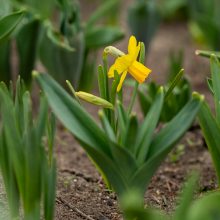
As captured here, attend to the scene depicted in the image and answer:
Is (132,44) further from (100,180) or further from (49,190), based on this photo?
(100,180)

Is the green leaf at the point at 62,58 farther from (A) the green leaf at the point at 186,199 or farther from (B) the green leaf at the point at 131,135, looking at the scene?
(A) the green leaf at the point at 186,199

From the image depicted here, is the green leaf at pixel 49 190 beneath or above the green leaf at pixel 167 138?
beneath

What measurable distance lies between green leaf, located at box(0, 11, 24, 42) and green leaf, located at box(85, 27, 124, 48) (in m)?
0.92

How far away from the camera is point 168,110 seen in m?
2.64

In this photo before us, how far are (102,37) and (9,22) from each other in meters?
0.95

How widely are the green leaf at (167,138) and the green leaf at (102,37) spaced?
1382 millimetres

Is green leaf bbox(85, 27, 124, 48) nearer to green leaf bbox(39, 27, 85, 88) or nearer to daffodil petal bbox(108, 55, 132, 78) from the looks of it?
green leaf bbox(39, 27, 85, 88)

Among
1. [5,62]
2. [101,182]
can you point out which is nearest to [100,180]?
[101,182]

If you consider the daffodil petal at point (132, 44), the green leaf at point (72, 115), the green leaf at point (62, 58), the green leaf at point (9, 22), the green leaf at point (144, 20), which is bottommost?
the green leaf at point (72, 115)

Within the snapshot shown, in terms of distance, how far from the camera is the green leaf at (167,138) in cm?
162

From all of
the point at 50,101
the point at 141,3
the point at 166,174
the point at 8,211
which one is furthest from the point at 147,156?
the point at 141,3

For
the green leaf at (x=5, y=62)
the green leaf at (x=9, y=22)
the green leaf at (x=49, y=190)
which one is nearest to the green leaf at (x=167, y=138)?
the green leaf at (x=49, y=190)

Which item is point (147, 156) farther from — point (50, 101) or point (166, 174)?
point (166, 174)

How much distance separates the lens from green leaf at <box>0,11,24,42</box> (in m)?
2.14
